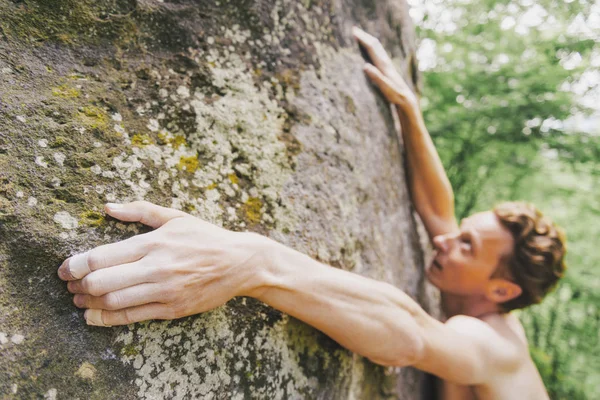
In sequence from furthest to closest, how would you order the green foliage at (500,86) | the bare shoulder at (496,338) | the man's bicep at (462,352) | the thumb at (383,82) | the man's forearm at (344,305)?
the green foliage at (500,86) → the thumb at (383,82) → the bare shoulder at (496,338) → the man's bicep at (462,352) → the man's forearm at (344,305)

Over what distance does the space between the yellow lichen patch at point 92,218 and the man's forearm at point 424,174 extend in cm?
204

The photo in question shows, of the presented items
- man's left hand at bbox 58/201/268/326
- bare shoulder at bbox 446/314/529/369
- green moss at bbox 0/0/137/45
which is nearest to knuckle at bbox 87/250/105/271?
man's left hand at bbox 58/201/268/326

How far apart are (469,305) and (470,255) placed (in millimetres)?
370

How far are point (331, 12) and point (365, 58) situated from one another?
→ 1.26ft

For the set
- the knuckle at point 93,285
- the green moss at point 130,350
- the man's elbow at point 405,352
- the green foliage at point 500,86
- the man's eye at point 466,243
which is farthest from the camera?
the green foliage at point 500,86

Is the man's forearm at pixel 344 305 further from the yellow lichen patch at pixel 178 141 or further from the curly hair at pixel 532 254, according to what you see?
the curly hair at pixel 532 254

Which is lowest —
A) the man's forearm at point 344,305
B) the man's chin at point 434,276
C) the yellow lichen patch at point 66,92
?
the man's chin at point 434,276

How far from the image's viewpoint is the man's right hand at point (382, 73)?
8.43ft

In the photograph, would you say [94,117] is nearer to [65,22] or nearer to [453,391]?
[65,22]

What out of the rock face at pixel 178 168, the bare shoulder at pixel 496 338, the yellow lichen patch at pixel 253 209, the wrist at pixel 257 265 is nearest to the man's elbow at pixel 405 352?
the rock face at pixel 178 168

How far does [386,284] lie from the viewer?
1.93m

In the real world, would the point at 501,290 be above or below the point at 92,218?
below

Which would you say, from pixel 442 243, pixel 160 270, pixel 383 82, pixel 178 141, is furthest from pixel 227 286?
pixel 442 243

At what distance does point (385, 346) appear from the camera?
6.00ft
